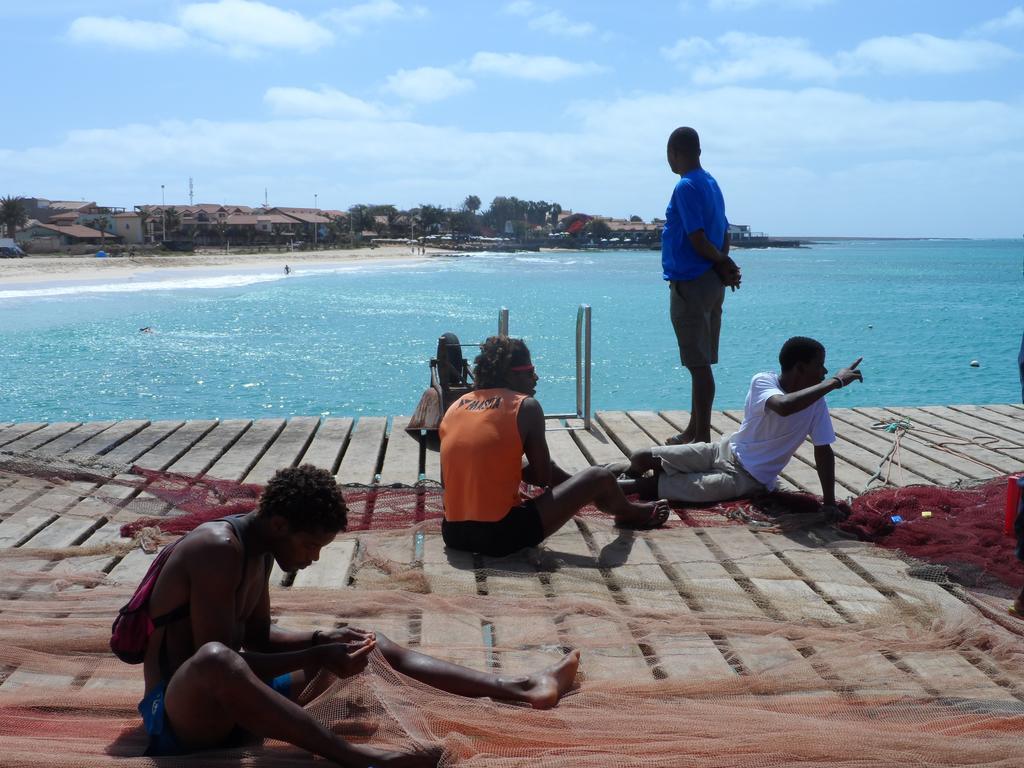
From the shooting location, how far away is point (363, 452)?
23.3ft

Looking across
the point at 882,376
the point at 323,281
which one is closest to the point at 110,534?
the point at 882,376

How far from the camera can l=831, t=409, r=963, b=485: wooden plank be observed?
21.0ft

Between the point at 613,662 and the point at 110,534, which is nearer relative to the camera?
the point at 613,662

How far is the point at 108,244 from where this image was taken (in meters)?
78.6

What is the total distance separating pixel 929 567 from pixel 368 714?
2.78 m

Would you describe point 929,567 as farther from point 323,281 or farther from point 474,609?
point 323,281

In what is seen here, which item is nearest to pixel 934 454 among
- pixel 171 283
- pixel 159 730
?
pixel 159 730

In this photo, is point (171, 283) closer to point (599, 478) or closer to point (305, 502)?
point (599, 478)

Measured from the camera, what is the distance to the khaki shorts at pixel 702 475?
557 cm

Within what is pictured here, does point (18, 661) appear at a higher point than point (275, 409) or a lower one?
higher

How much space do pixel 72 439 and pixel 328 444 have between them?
197cm

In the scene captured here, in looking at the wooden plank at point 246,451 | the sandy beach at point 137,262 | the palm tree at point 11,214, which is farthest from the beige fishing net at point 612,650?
the palm tree at point 11,214

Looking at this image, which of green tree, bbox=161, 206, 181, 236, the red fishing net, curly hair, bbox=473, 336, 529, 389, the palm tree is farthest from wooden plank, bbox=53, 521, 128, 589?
green tree, bbox=161, 206, 181, 236

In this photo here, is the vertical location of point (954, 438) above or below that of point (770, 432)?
below
